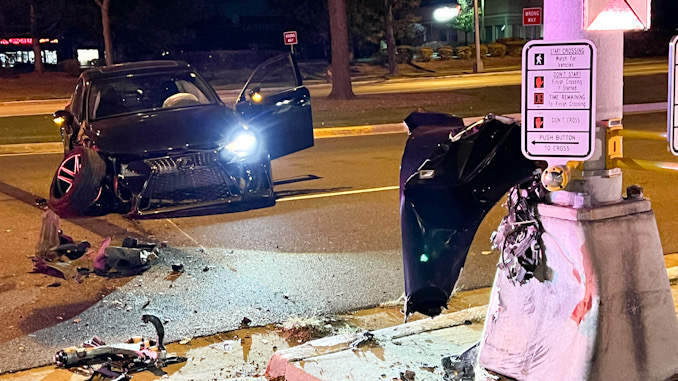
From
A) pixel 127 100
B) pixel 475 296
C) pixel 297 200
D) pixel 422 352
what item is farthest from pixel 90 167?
pixel 422 352

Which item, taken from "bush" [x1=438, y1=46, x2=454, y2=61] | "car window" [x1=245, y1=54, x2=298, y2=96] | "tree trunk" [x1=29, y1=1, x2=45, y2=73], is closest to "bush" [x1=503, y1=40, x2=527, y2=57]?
"bush" [x1=438, y1=46, x2=454, y2=61]

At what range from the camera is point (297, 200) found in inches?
385

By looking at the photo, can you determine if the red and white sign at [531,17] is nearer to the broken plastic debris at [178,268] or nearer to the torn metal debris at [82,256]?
the torn metal debris at [82,256]

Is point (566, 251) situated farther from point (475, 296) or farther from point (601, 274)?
point (475, 296)

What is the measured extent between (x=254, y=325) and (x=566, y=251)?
8.35ft

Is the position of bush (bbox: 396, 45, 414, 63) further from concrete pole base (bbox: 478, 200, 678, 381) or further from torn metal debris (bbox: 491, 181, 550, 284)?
concrete pole base (bbox: 478, 200, 678, 381)

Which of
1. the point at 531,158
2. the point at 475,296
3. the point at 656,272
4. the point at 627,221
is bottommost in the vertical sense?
the point at 475,296

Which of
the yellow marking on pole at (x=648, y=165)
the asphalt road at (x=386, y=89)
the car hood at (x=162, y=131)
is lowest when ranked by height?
the asphalt road at (x=386, y=89)

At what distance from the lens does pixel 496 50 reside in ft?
181

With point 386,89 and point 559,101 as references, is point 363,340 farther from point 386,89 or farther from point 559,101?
point 386,89

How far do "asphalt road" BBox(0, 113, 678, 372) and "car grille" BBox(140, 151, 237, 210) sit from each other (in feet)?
1.32

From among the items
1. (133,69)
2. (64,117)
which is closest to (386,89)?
(133,69)

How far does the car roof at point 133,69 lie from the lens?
377 inches

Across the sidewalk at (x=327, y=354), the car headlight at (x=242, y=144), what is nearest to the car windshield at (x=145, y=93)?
the car headlight at (x=242, y=144)
